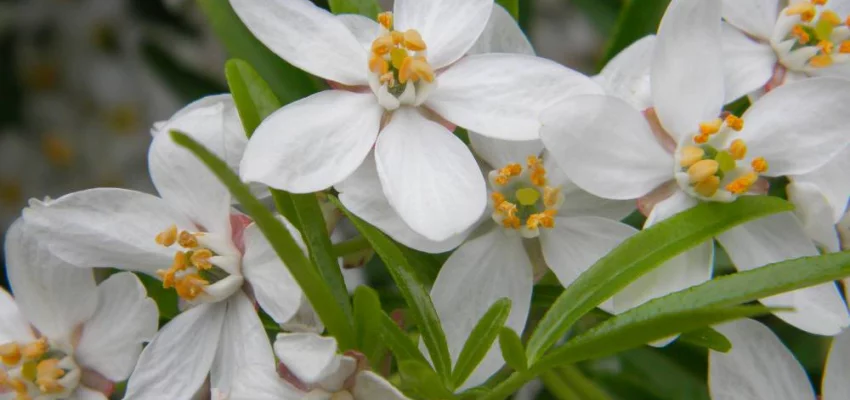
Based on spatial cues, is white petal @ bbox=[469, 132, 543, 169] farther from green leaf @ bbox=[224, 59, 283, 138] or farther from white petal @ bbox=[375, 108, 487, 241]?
green leaf @ bbox=[224, 59, 283, 138]

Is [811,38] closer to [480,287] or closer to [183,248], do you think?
[480,287]

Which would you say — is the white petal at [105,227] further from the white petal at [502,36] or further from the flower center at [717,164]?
the flower center at [717,164]

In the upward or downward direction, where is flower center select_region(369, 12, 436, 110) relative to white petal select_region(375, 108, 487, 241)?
upward

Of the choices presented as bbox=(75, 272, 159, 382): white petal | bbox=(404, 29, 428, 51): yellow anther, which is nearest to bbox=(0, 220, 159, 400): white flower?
A: bbox=(75, 272, 159, 382): white petal

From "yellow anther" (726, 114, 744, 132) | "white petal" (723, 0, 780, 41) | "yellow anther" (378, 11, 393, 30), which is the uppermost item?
"yellow anther" (378, 11, 393, 30)

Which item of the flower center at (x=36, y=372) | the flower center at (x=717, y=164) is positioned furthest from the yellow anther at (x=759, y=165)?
the flower center at (x=36, y=372)

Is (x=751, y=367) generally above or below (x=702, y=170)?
below

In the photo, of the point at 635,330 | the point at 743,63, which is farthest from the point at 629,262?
the point at 743,63
